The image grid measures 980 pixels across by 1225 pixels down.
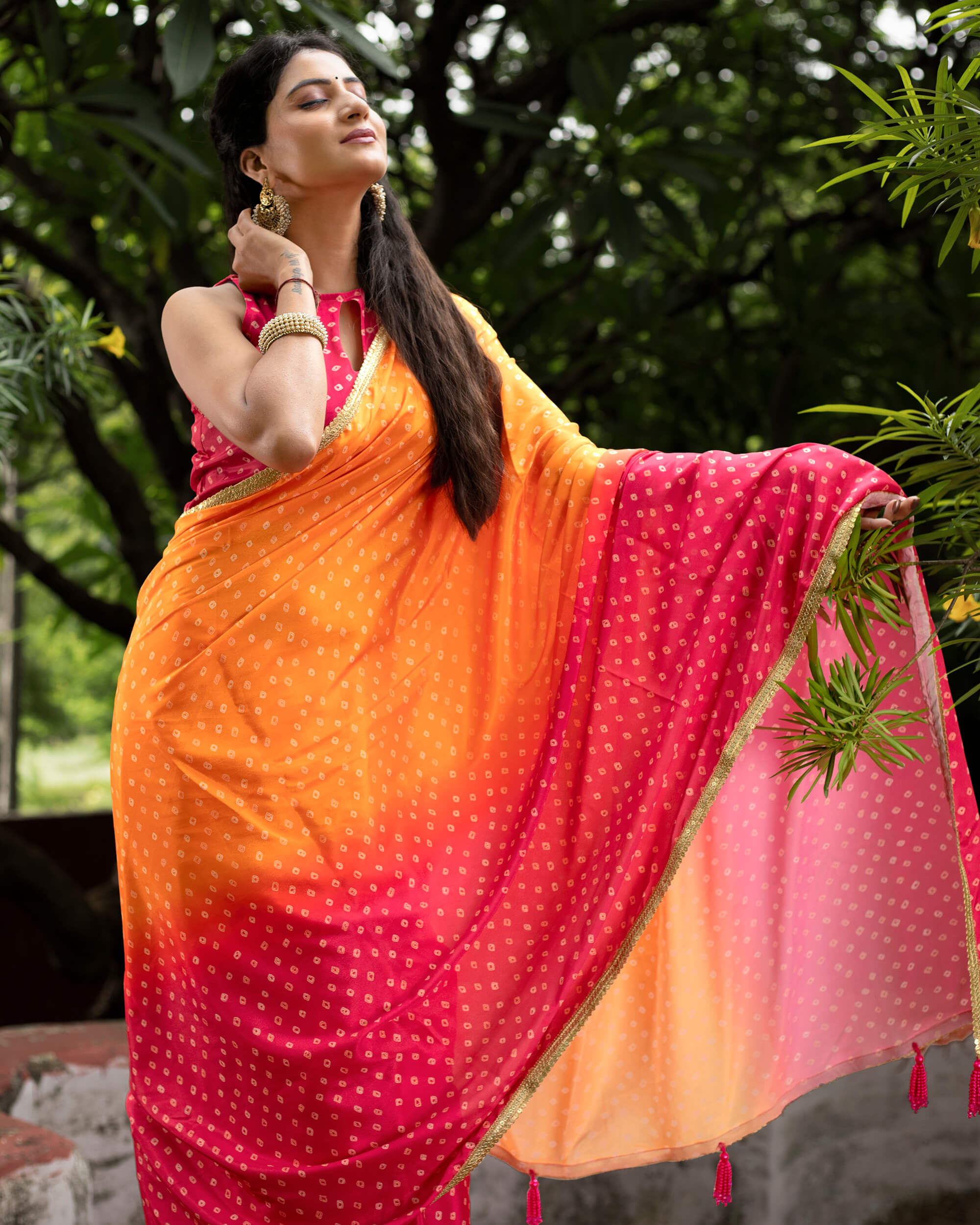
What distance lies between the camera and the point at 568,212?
293cm

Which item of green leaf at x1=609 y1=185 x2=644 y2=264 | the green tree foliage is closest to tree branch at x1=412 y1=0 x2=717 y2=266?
the green tree foliage

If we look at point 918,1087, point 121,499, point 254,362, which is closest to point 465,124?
point 121,499

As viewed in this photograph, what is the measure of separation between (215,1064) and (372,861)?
31 centimetres

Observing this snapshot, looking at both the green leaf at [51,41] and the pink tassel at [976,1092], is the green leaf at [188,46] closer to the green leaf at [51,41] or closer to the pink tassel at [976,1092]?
the green leaf at [51,41]

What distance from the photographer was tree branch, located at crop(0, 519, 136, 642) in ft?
9.99

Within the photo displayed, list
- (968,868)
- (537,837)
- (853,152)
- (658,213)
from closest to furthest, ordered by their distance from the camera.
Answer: (968,868) → (537,837) → (853,152) → (658,213)

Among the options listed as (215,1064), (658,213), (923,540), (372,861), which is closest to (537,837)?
(372,861)

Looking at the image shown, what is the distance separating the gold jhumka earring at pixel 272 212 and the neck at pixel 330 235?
0.5 inches

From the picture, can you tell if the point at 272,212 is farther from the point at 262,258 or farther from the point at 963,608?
the point at 963,608

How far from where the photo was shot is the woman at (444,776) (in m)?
1.45

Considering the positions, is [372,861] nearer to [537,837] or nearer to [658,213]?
[537,837]

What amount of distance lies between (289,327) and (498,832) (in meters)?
0.66

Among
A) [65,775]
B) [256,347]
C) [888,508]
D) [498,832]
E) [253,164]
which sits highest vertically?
[253,164]

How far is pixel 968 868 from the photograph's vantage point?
1.42 metres
